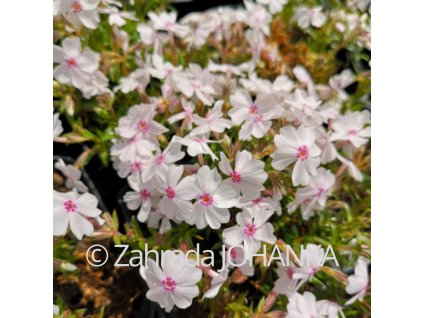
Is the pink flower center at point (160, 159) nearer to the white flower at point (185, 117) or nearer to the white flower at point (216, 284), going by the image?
the white flower at point (185, 117)

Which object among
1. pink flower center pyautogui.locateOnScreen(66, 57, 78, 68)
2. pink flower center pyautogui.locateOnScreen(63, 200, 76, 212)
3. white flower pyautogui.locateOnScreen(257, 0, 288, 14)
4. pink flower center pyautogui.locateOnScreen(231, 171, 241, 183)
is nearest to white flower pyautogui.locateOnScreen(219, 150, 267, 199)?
pink flower center pyautogui.locateOnScreen(231, 171, 241, 183)

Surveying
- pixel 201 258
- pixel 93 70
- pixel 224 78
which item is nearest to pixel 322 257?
pixel 201 258

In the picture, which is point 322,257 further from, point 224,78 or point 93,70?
point 93,70

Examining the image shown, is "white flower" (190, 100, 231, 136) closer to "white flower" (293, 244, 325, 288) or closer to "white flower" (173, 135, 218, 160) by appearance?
"white flower" (173, 135, 218, 160)

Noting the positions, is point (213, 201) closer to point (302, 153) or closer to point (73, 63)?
point (302, 153)

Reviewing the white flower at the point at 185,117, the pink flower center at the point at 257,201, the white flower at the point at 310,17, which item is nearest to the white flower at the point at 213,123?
the white flower at the point at 185,117

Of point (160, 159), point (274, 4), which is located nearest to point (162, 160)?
point (160, 159)
